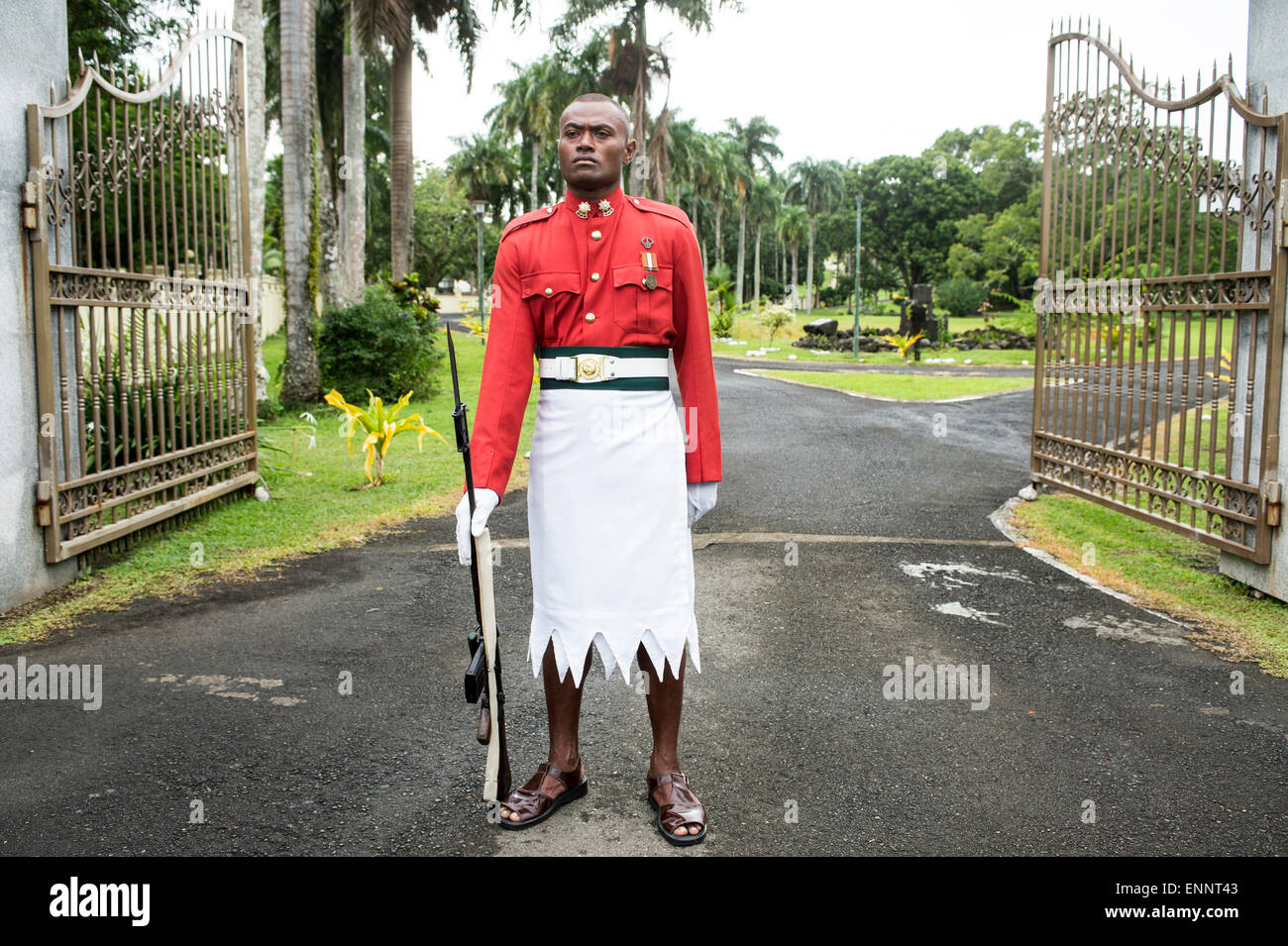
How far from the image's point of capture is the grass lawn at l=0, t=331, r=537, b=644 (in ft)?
19.9

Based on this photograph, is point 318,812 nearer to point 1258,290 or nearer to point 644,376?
point 644,376

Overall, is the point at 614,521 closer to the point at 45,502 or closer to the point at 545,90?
the point at 45,502

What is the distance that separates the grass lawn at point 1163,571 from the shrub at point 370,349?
10.8 metres

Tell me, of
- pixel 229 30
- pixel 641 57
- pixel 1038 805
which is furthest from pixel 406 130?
pixel 1038 805

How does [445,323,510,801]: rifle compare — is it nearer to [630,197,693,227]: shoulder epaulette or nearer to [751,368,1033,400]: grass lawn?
[630,197,693,227]: shoulder epaulette

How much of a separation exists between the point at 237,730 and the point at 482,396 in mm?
1735

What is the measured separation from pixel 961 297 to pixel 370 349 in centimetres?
4735

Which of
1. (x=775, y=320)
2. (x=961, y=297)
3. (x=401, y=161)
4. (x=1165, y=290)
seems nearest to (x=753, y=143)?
(x=961, y=297)

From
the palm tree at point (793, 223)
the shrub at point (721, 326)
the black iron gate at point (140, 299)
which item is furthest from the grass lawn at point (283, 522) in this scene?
the palm tree at point (793, 223)

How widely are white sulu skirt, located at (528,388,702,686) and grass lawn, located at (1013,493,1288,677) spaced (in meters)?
3.16

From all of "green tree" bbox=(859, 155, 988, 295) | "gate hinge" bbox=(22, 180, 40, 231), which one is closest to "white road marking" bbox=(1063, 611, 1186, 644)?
"gate hinge" bbox=(22, 180, 40, 231)

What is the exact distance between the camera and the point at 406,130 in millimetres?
22688

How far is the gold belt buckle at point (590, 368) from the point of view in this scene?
10.9ft

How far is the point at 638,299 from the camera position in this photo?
11.0ft
